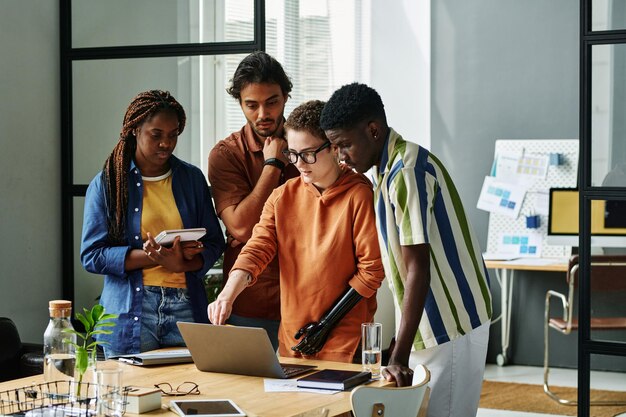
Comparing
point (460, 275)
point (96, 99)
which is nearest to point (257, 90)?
point (460, 275)

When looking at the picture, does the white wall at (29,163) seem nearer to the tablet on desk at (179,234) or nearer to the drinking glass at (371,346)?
the tablet on desk at (179,234)

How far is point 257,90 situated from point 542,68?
14.4 feet

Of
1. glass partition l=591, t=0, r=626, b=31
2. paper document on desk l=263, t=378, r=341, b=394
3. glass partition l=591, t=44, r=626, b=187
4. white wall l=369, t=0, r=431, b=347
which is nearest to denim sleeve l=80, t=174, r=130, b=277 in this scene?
paper document on desk l=263, t=378, r=341, b=394

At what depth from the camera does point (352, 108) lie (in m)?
2.62

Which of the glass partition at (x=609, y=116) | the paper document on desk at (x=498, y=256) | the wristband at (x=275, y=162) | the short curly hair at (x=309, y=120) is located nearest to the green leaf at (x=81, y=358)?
the short curly hair at (x=309, y=120)

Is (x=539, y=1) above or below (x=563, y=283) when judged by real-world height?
above

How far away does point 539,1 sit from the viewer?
A: 7.15 metres

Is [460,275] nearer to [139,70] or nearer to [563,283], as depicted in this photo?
[139,70]

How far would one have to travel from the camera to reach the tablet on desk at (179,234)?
10.2 feet

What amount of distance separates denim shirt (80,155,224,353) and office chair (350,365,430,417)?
1108 millimetres

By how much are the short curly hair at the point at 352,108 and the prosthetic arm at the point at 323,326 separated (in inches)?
21.8

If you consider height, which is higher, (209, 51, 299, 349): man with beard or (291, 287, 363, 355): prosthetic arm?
(209, 51, 299, 349): man with beard

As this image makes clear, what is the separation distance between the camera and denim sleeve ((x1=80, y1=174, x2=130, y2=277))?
A: 124 inches

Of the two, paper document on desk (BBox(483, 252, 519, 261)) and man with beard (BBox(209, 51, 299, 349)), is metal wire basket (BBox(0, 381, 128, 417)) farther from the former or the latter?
paper document on desk (BBox(483, 252, 519, 261))
